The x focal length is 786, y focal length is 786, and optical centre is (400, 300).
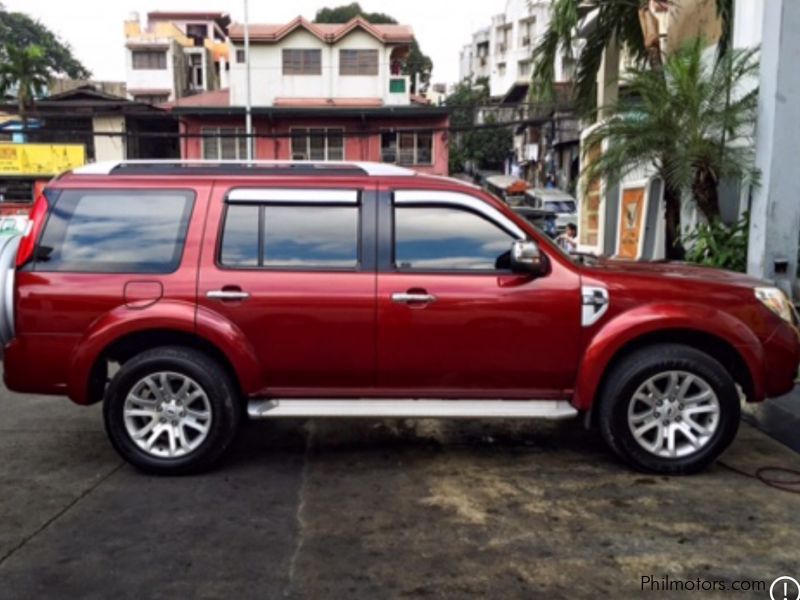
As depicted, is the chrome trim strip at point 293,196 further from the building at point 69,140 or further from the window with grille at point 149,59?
the window with grille at point 149,59

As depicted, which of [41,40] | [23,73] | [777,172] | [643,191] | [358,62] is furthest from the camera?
[41,40]

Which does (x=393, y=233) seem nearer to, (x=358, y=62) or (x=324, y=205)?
(x=324, y=205)

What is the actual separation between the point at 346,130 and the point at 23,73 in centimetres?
1704

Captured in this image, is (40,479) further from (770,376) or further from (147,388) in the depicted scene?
(770,376)

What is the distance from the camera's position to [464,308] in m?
4.85

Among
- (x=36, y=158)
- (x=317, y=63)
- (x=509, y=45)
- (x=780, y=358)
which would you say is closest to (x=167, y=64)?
(x=317, y=63)

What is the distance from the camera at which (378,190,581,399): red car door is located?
4859 mm

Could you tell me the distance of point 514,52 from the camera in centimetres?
7306

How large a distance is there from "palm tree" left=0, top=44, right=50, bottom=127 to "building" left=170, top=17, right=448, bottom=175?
775 cm

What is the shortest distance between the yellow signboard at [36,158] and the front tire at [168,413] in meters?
36.6

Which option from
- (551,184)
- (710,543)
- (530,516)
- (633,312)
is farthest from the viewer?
(551,184)

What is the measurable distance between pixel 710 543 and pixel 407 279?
2238mm

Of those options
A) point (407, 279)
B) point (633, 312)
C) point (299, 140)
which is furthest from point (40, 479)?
point (299, 140)

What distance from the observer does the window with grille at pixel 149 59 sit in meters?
53.8
